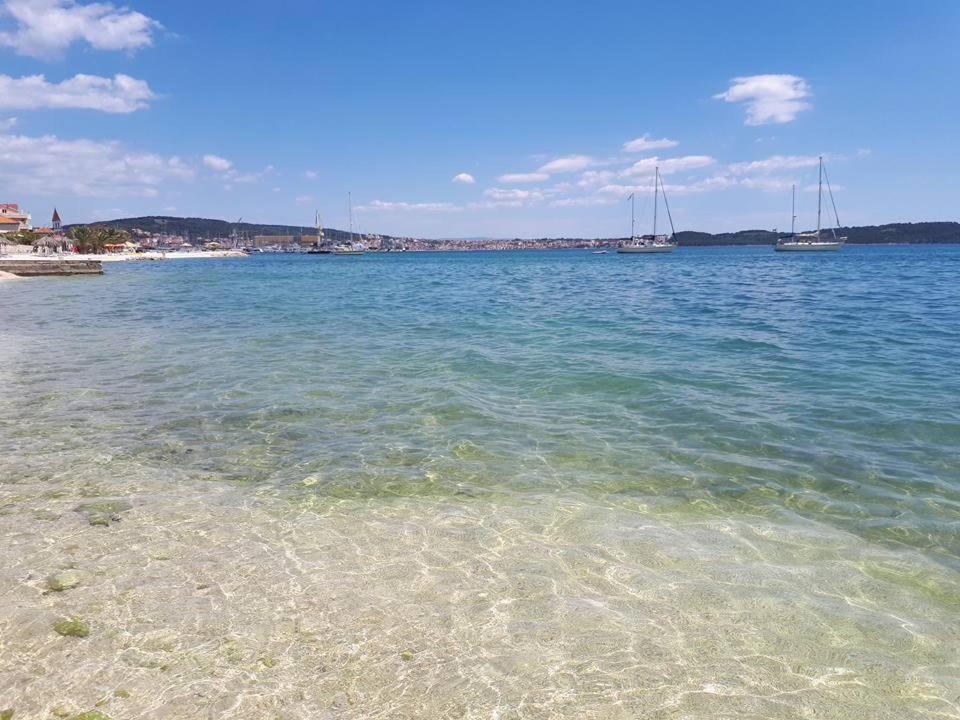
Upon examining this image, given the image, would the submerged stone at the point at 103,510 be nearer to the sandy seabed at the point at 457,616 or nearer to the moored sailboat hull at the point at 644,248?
the sandy seabed at the point at 457,616

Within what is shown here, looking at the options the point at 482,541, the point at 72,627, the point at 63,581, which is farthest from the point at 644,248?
the point at 72,627

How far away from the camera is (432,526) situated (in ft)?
20.2

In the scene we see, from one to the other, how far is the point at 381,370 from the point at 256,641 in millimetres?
10264

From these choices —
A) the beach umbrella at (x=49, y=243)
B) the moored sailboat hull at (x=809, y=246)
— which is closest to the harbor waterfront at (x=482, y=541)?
the beach umbrella at (x=49, y=243)

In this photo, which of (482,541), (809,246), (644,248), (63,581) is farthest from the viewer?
(644,248)

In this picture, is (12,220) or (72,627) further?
(12,220)

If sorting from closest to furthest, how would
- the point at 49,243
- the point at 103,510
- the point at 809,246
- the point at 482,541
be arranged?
the point at 482,541 → the point at 103,510 → the point at 49,243 → the point at 809,246

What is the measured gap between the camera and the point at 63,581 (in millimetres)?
4887

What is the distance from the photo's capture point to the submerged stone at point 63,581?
480 centimetres

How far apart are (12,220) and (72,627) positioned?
19615cm

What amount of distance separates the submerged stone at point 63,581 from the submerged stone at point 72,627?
0.53m

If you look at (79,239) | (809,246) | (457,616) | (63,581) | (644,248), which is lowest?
(457,616)

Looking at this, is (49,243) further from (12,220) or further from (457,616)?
(457,616)

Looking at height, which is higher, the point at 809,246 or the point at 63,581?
the point at 809,246
